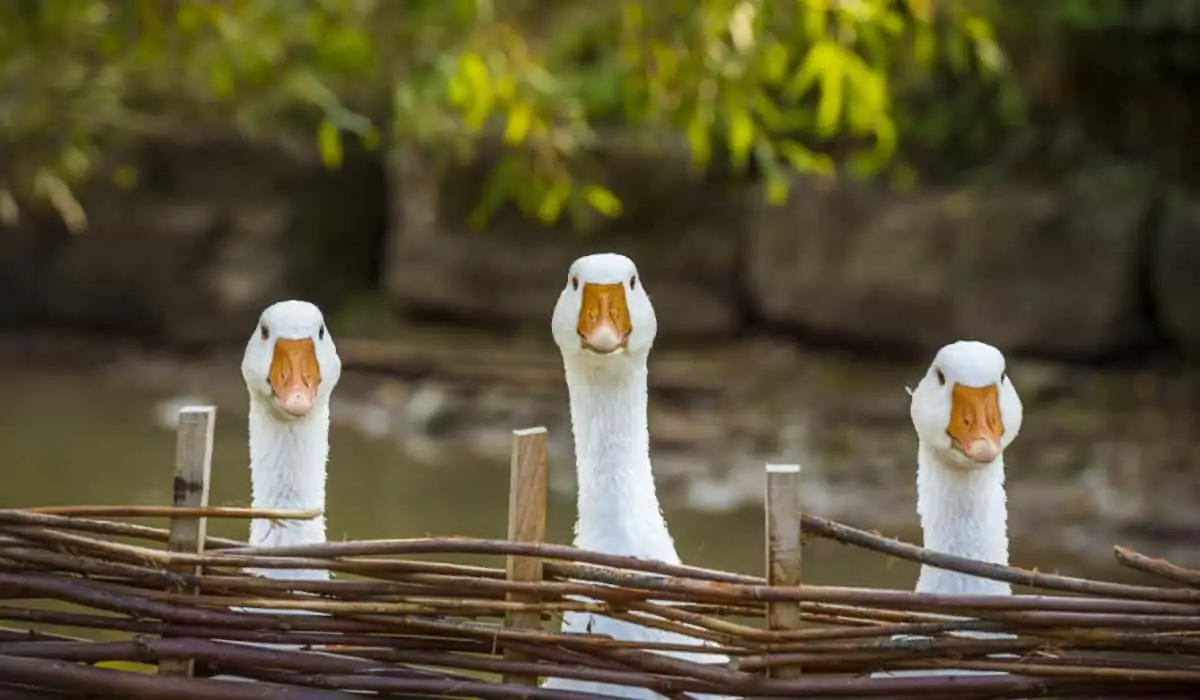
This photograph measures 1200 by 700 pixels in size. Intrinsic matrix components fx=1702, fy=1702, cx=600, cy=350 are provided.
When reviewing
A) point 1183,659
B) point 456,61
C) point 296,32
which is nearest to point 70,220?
point 296,32

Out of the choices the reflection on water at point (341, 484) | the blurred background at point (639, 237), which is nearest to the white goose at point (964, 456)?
the blurred background at point (639, 237)

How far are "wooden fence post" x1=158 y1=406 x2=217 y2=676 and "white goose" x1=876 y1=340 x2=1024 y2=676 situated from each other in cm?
69

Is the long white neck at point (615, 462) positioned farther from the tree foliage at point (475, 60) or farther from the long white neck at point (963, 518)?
the tree foliage at point (475, 60)

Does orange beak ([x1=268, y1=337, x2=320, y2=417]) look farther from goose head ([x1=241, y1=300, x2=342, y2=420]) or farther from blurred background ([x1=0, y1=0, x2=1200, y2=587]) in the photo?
blurred background ([x1=0, y1=0, x2=1200, y2=587])

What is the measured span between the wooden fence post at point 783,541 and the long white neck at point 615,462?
294 millimetres

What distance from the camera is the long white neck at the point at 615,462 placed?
186 centimetres

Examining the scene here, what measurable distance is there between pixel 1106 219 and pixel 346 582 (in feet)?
17.9

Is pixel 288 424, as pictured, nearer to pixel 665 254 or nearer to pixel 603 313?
pixel 603 313

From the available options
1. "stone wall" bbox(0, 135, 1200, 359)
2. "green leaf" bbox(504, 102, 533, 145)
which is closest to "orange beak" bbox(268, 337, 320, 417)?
"green leaf" bbox(504, 102, 533, 145)

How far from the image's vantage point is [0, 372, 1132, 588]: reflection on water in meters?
4.25

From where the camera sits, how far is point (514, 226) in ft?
24.9

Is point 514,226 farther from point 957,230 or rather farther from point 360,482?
point 360,482

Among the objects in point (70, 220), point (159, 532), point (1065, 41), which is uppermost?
point (1065, 41)

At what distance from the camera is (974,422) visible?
1663mm
